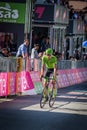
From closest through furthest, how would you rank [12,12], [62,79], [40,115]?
1. [40,115]
2. [62,79]
3. [12,12]

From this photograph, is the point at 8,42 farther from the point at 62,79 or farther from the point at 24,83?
the point at 24,83

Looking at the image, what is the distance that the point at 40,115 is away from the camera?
47.8ft

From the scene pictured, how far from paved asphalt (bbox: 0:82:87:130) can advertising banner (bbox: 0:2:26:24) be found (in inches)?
330

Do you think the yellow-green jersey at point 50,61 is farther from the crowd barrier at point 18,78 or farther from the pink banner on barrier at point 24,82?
the pink banner on barrier at point 24,82

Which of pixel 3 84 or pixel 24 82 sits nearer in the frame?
pixel 3 84

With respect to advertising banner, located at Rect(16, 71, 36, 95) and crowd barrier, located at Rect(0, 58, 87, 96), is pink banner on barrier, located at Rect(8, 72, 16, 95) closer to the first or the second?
crowd barrier, located at Rect(0, 58, 87, 96)

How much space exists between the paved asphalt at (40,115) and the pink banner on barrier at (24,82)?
37.8 inches

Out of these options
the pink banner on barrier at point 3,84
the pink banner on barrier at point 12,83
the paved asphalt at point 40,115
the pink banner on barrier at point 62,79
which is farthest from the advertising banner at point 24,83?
the pink banner on barrier at point 62,79

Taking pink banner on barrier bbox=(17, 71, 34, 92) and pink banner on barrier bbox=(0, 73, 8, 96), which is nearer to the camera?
pink banner on barrier bbox=(0, 73, 8, 96)

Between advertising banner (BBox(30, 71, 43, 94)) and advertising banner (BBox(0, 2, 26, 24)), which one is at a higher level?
advertising banner (BBox(0, 2, 26, 24))

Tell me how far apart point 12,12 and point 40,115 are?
14040 millimetres

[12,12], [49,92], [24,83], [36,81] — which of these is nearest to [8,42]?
[12,12]

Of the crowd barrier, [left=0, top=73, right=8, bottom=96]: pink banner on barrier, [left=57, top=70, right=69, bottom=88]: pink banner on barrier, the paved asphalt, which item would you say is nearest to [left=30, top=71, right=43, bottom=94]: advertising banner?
the crowd barrier

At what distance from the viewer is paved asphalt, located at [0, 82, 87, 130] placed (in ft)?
40.7
